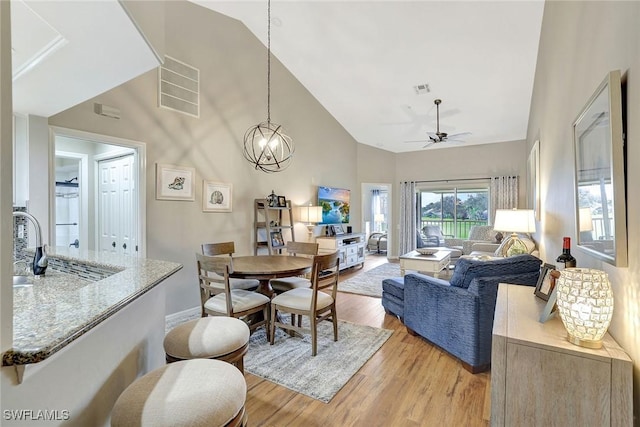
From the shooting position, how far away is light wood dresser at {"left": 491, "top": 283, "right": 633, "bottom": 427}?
1.04 meters

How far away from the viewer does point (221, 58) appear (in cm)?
427

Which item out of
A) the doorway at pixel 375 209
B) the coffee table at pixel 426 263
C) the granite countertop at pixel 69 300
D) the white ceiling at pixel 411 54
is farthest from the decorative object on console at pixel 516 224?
the doorway at pixel 375 209

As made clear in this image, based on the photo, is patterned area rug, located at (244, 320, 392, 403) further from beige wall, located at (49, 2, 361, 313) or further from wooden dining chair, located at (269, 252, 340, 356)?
beige wall, located at (49, 2, 361, 313)

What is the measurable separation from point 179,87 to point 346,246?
4.16 meters

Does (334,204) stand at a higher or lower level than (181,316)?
higher

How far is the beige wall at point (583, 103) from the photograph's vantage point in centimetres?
107

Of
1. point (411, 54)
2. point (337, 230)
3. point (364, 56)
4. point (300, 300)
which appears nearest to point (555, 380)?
point (300, 300)

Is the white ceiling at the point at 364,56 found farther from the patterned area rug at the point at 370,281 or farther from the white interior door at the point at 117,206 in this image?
the patterned area rug at the point at 370,281

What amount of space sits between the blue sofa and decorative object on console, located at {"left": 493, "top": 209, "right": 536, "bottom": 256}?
1.24 m

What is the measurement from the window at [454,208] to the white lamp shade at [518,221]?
3.94 meters

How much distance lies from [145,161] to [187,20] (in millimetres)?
1966

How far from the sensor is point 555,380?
113 centimetres

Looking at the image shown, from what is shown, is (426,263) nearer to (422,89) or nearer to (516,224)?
(516,224)

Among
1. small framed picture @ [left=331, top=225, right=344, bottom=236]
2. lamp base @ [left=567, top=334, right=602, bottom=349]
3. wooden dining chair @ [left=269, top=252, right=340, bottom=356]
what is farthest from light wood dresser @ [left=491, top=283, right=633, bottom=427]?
small framed picture @ [left=331, top=225, right=344, bottom=236]
